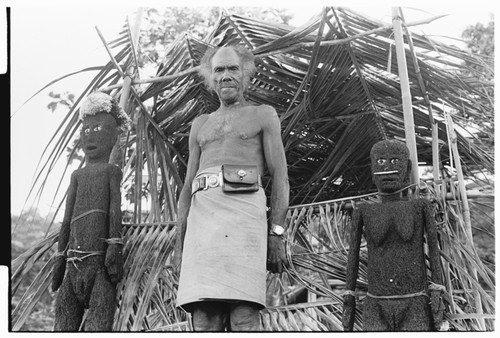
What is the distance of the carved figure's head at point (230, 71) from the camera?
409cm

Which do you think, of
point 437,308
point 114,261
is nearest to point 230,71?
point 114,261

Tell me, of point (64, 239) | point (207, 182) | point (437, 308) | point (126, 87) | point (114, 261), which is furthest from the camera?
point (126, 87)

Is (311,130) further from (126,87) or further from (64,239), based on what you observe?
(64,239)

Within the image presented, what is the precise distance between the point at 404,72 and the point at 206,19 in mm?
4011

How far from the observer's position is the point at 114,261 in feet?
13.2

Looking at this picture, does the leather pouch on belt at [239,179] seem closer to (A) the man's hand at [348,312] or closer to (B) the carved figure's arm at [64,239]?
(A) the man's hand at [348,312]

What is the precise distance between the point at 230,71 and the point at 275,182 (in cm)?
66

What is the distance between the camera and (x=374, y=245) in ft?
12.6

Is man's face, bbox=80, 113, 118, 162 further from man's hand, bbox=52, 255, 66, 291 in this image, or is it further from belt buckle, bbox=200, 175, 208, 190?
belt buckle, bbox=200, 175, 208, 190

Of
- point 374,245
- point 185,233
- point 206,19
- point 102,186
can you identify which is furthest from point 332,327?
point 206,19

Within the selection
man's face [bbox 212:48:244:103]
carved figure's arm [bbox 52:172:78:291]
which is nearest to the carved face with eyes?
man's face [bbox 212:48:244:103]

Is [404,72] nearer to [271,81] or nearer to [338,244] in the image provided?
[338,244]

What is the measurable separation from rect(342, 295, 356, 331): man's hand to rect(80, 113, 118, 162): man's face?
5.26 ft

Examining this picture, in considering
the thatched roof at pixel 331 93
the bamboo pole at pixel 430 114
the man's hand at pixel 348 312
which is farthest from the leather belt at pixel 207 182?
the thatched roof at pixel 331 93
